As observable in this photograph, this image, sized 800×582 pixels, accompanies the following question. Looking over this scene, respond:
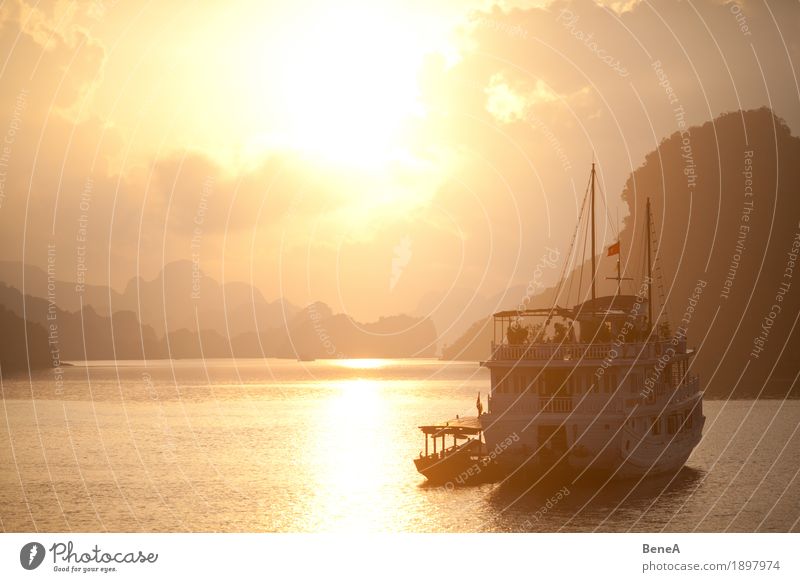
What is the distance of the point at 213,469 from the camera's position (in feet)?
273

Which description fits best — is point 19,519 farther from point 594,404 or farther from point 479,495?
point 594,404

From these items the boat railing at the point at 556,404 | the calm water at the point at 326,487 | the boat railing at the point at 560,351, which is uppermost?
the boat railing at the point at 560,351

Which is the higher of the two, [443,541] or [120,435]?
[443,541]

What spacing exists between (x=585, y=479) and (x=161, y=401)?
148m

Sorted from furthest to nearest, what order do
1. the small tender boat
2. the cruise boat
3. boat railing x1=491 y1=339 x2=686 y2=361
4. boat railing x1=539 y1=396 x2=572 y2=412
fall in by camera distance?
the small tender boat
boat railing x1=491 y1=339 x2=686 y2=361
boat railing x1=539 y1=396 x2=572 y2=412
the cruise boat

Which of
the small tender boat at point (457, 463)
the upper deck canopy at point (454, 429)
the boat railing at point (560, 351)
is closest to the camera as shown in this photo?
the boat railing at point (560, 351)

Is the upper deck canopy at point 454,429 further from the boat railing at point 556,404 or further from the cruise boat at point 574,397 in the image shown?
the boat railing at point 556,404

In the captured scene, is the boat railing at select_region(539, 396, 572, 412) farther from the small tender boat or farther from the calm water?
the small tender boat

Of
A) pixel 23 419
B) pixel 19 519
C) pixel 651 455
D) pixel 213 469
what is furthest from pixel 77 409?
pixel 651 455

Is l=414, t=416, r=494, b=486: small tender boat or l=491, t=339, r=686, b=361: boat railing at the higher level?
l=491, t=339, r=686, b=361: boat railing

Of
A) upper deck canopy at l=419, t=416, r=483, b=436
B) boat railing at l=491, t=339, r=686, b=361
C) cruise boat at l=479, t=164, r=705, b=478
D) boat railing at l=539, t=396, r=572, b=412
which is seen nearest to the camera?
cruise boat at l=479, t=164, r=705, b=478

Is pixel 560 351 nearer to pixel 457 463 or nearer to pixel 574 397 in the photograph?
pixel 574 397

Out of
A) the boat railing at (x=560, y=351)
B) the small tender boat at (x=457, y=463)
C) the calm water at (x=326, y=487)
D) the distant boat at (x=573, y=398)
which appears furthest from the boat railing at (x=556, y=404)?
the small tender boat at (x=457, y=463)

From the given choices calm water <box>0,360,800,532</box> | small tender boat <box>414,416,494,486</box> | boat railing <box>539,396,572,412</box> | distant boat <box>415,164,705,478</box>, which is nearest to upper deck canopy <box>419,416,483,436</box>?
small tender boat <box>414,416,494,486</box>
